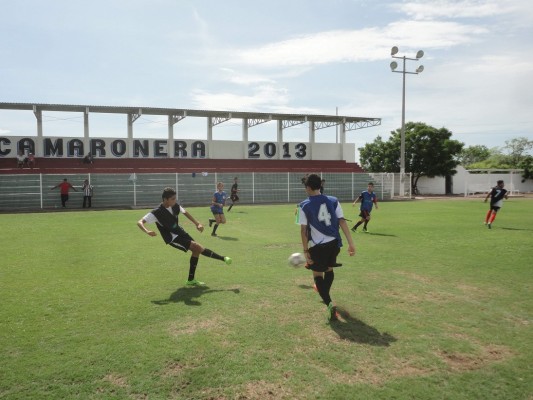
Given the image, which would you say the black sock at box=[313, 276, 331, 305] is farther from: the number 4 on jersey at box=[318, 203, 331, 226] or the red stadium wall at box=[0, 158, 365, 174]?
the red stadium wall at box=[0, 158, 365, 174]

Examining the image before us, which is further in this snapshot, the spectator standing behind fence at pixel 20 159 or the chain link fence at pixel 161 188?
the spectator standing behind fence at pixel 20 159

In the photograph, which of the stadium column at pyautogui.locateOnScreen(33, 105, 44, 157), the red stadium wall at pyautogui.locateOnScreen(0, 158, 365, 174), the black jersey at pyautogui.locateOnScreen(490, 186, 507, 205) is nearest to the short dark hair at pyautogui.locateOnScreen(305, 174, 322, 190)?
the black jersey at pyautogui.locateOnScreen(490, 186, 507, 205)

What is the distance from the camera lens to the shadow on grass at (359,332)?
4.71m

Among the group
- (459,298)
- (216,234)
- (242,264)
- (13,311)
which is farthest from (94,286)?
(216,234)

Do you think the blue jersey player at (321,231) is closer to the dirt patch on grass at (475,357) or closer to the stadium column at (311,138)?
the dirt patch on grass at (475,357)

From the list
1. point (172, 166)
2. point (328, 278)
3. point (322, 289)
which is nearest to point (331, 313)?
point (322, 289)

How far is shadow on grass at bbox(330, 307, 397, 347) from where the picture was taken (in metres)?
4.71

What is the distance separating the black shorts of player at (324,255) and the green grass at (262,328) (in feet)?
2.18

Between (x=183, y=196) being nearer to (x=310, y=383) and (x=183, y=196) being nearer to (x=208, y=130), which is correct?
(x=208, y=130)

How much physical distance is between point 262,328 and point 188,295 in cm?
191

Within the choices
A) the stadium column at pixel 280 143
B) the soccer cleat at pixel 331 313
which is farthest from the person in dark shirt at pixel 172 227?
the stadium column at pixel 280 143

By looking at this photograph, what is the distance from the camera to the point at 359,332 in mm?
4973

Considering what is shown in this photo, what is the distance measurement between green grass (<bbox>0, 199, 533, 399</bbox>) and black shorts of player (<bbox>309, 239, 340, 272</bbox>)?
66 centimetres

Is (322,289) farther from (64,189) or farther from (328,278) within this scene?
(64,189)
